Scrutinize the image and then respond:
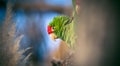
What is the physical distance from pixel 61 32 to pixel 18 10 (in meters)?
0.26

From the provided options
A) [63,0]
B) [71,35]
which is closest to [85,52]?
[71,35]

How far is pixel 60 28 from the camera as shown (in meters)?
1.15

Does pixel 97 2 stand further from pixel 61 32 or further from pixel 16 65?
pixel 16 65

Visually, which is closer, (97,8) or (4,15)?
(97,8)

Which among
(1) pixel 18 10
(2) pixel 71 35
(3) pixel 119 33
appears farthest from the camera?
(1) pixel 18 10

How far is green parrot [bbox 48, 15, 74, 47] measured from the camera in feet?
3.70

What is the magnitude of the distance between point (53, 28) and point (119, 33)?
53 cm

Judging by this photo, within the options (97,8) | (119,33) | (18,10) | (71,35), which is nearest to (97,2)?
(97,8)

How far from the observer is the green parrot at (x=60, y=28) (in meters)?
1.13

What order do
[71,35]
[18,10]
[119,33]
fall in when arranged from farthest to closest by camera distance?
[18,10] < [71,35] < [119,33]

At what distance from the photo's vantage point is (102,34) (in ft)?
2.30

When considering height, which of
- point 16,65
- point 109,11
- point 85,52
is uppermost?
point 109,11

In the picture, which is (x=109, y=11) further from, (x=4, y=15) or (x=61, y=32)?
(x=4, y=15)

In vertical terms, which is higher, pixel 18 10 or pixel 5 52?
pixel 18 10
